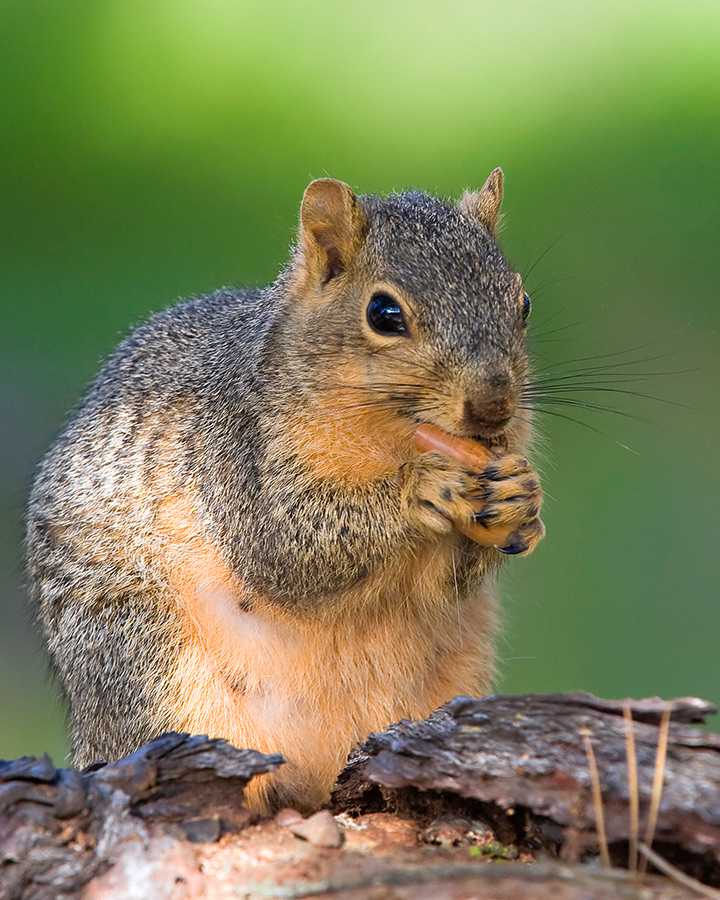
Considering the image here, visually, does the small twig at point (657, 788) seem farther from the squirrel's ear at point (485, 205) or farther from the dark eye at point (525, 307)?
the squirrel's ear at point (485, 205)

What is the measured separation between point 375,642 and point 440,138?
345 centimetres

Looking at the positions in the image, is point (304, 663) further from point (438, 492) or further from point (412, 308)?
point (412, 308)

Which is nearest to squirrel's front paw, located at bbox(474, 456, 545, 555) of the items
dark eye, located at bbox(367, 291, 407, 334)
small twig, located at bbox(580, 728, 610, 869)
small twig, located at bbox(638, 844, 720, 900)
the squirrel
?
the squirrel

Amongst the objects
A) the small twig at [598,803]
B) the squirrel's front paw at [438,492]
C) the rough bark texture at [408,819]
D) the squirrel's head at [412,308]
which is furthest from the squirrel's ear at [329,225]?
the small twig at [598,803]

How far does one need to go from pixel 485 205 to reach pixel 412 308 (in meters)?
0.61

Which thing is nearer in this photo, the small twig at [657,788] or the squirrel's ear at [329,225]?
the small twig at [657,788]

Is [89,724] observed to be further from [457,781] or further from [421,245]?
[421,245]

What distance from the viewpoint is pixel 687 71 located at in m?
4.90

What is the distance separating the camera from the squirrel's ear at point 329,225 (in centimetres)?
222

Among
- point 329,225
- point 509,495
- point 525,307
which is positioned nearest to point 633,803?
point 509,495

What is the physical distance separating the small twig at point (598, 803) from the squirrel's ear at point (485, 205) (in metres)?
1.41

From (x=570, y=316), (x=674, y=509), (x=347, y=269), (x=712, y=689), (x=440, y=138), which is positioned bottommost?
(x=712, y=689)

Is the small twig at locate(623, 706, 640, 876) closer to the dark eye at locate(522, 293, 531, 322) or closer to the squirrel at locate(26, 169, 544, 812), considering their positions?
the squirrel at locate(26, 169, 544, 812)

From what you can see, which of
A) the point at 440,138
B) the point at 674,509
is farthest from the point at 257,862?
the point at 440,138
